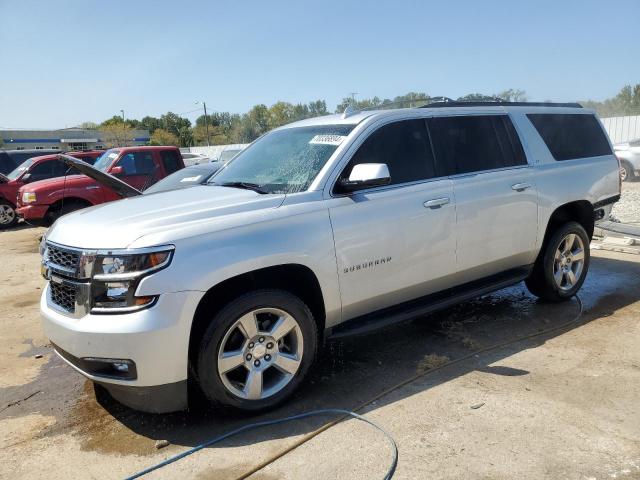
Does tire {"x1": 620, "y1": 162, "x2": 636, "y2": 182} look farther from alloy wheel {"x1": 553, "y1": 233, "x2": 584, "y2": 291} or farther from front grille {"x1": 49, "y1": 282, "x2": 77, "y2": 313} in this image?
front grille {"x1": 49, "y1": 282, "x2": 77, "y2": 313}

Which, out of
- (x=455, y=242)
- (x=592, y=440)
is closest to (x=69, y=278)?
(x=455, y=242)

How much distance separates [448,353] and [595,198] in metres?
2.54

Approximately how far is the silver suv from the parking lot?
34cm

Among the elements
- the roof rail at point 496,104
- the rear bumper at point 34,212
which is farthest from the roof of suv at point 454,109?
the rear bumper at point 34,212

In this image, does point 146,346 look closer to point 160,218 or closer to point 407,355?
point 160,218

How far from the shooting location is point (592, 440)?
2979mm

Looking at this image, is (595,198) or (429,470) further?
(595,198)

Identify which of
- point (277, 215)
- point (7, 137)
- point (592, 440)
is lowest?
point (592, 440)

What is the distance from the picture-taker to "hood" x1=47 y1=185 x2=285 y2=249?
308 cm

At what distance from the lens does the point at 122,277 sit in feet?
9.73

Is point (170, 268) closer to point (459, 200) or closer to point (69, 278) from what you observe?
point (69, 278)

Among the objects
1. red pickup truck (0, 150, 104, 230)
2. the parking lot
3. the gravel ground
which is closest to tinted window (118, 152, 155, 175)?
red pickup truck (0, 150, 104, 230)

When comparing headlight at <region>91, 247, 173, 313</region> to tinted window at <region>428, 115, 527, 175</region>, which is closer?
headlight at <region>91, 247, 173, 313</region>

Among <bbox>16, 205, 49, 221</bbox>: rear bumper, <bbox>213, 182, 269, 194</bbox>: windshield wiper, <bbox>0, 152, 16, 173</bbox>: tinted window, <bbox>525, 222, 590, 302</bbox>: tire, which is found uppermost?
<bbox>0, 152, 16, 173</bbox>: tinted window
